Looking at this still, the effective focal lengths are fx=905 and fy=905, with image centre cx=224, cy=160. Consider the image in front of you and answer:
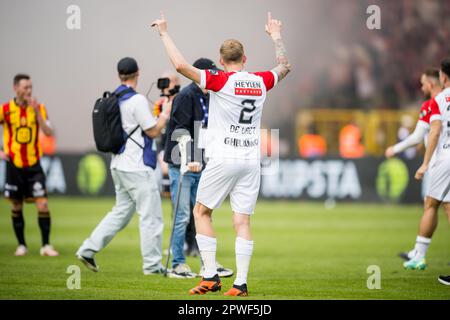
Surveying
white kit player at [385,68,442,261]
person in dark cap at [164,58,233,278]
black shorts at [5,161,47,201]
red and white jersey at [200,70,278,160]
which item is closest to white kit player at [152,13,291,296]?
red and white jersey at [200,70,278,160]

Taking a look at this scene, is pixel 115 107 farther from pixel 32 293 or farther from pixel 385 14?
pixel 385 14

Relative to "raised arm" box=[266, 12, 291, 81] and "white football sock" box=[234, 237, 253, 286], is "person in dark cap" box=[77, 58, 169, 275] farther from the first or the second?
"white football sock" box=[234, 237, 253, 286]

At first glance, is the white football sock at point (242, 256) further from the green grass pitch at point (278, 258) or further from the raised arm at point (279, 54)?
the raised arm at point (279, 54)

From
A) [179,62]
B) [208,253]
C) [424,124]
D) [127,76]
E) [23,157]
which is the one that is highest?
[179,62]

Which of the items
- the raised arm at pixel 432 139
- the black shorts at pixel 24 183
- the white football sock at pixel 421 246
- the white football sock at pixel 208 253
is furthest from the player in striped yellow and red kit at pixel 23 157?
the raised arm at pixel 432 139

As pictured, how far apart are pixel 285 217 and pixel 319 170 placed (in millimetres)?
4459

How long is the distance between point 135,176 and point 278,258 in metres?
3.57

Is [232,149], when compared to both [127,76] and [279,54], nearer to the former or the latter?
[279,54]

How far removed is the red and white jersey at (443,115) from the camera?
11438 millimetres

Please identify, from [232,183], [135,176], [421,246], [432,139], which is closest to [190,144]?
[135,176]

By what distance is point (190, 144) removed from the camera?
37.7 ft

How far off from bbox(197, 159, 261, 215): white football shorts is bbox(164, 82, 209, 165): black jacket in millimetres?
1902

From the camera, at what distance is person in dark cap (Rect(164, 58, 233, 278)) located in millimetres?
11320

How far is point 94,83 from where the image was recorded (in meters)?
23.5
